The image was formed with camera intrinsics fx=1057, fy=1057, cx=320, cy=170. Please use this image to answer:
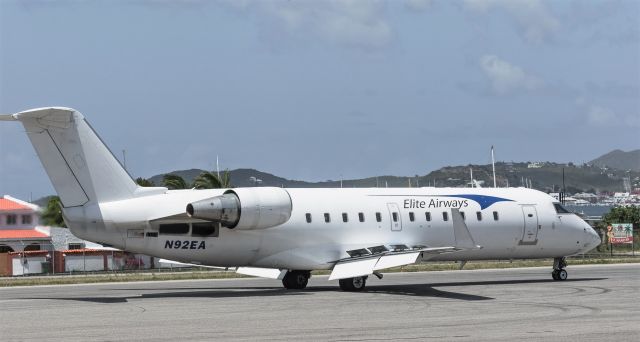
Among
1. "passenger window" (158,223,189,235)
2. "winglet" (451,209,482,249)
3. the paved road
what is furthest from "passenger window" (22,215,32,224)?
"winglet" (451,209,482,249)

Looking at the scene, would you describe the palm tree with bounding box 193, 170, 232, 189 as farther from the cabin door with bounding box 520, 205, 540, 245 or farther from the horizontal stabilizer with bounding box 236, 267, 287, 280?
the horizontal stabilizer with bounding box 236, 267, 287, 280

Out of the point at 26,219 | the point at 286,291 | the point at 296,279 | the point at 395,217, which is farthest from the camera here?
the point at 395,217

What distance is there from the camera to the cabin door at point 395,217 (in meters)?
34.8

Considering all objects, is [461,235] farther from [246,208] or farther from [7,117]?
[7,117]

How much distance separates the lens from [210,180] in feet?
245

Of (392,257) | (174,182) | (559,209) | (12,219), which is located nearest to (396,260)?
(392,257)

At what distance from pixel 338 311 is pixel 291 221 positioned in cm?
816

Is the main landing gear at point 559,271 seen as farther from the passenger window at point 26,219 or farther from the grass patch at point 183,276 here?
the passenger window at point 26,219

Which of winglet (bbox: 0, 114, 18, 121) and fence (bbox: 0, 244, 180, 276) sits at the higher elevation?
winglet (bbox: 0, 114, 18, 121)

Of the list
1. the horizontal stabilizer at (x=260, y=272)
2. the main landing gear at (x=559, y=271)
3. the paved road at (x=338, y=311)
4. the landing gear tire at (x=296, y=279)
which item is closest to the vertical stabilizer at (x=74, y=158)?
the paved road at (x=338, y=311)

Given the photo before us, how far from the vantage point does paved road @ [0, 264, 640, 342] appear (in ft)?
66.1

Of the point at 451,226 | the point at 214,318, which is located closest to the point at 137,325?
the point at 214,318

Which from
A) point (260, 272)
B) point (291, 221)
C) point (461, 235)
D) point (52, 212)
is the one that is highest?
point (52, 212)

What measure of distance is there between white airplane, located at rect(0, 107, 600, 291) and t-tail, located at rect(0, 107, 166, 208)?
3cm
